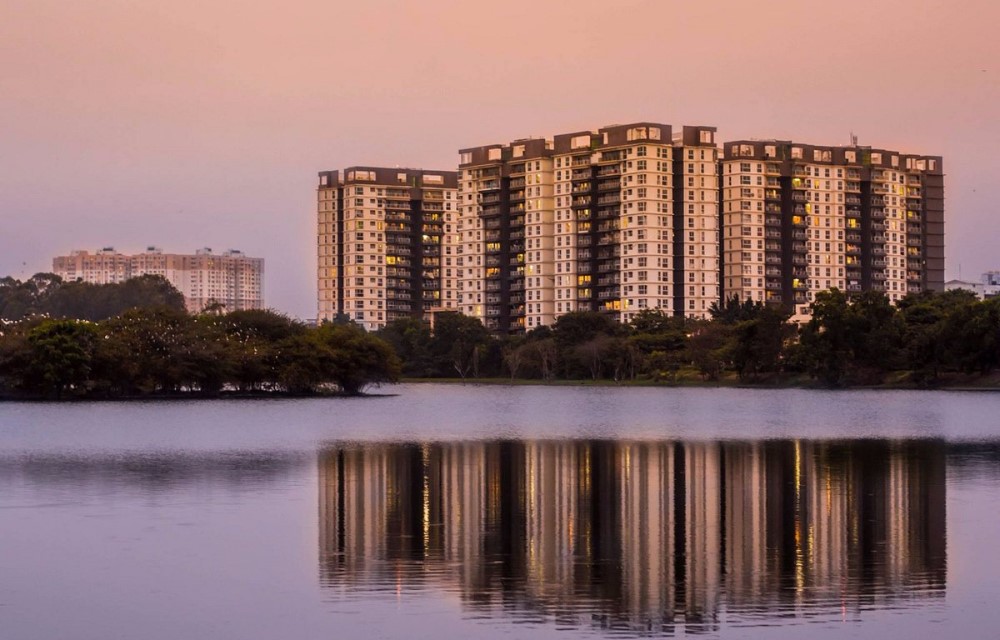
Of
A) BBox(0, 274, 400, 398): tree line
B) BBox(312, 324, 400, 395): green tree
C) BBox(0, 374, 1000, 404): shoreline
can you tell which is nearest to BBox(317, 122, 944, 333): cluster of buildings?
BBox(0, 374, 1000, 404): shoreline

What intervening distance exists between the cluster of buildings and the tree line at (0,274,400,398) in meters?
65.4

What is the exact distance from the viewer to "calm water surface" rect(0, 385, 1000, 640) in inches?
632

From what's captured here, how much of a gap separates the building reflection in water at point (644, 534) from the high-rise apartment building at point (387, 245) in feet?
519

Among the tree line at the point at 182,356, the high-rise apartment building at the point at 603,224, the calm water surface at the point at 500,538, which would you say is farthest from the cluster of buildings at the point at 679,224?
the calm water surface at the point at 500,538

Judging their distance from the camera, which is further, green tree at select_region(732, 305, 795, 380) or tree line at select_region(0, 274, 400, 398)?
green tree at select_region(732, 305, 795, 380)

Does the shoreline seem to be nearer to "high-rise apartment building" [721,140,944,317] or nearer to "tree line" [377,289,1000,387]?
"tree line" [377,289,1000,387]

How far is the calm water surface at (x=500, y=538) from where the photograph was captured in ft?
52.6

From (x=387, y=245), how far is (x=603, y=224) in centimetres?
4603

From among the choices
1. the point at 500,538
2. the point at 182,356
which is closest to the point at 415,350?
the point at 182,356

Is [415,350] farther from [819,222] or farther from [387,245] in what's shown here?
[819,222]

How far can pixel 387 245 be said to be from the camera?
19525 centimetres

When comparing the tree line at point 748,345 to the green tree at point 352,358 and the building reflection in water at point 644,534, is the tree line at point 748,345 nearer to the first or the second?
the green tree at point 352,358

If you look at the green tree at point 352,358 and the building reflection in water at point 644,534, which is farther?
the green tree at point 352,358

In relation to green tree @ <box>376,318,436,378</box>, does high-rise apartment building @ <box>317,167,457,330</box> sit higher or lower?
higher
